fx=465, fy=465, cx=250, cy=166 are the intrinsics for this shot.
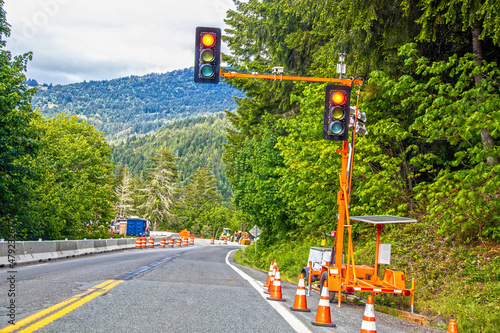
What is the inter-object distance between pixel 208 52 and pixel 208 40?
0.73 feet

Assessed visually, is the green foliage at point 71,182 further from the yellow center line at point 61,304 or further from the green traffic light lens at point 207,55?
the green traffic light lens at point 207,55

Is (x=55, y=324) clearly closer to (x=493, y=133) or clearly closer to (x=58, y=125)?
(x=493, y=133)

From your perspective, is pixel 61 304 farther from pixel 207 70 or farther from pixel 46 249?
pixel 46 249

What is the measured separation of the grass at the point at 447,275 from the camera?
27.9 feet

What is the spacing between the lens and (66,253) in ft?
71.7

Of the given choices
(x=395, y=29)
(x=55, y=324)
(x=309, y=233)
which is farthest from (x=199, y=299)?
(x=309, y=233)

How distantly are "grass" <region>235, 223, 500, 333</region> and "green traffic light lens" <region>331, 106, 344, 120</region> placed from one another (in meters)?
4.29

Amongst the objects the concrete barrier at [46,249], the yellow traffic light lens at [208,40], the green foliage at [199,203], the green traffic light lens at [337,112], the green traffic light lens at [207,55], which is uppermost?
the yellow traffic light lens at [208,40]

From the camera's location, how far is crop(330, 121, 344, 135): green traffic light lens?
367 inches

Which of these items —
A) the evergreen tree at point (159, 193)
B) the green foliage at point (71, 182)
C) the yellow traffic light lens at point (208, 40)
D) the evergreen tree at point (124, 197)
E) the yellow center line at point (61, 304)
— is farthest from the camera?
the evergreen tree at point (124, 197)

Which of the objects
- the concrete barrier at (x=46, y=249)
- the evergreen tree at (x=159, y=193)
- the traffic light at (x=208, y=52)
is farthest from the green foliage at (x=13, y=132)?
the evergreen tree at (x=159, y=193)

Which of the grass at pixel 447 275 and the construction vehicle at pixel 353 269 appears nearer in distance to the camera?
the grass at pixel 447 275

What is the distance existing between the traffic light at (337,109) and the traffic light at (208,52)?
7.67 feet

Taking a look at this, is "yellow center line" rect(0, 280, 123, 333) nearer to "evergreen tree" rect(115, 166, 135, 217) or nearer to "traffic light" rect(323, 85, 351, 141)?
"traffic light" rect(323, 85, 351, 141)
